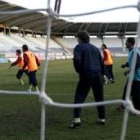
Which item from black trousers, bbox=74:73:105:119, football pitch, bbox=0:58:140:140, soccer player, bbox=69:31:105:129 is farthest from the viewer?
black trousers, bbox=74:73:105:119

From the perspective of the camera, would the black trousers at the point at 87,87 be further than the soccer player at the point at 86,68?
Yes

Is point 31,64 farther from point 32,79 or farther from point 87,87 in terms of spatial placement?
point 87,87

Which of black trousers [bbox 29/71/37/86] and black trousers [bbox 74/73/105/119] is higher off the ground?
black trousers [bbox 74/73/105/119]

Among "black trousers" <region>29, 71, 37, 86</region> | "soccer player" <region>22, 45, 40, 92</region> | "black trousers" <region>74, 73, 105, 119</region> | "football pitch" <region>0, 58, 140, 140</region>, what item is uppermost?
"black trousers" <region>74, 73, 105, 119</region>

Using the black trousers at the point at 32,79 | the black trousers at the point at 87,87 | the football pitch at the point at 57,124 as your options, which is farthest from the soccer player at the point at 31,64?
the black trousers at the point at 87,87

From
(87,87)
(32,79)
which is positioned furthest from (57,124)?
(32,79)

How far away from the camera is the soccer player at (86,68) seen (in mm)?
7199

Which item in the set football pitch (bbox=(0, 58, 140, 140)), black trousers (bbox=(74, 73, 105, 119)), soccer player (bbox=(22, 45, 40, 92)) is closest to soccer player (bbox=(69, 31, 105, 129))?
black trousers (bbox=(74, 73, 105, 119))

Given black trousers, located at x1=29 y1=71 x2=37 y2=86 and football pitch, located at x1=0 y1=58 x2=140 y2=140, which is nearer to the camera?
football pitch, located at x1=0 y1=58 x2=140 y2=140

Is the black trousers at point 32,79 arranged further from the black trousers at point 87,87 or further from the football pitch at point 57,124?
the black trousers at point 87,87

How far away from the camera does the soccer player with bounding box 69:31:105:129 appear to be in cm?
720

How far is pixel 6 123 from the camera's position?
7.76 m

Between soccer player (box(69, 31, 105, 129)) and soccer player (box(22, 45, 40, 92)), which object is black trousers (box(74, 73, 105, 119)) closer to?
soccer player (box(69, 31, 105, 129))

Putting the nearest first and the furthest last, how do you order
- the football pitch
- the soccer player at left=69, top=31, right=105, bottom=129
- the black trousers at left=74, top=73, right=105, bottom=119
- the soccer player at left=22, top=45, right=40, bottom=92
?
the football pitch < the soccer player at left=69, top=31, right=105, bottom=129 < the black trousers at left=74, top=73, right=105, bottom=119 < the soccer player at left=22, top=45, right=40, bottom=92
